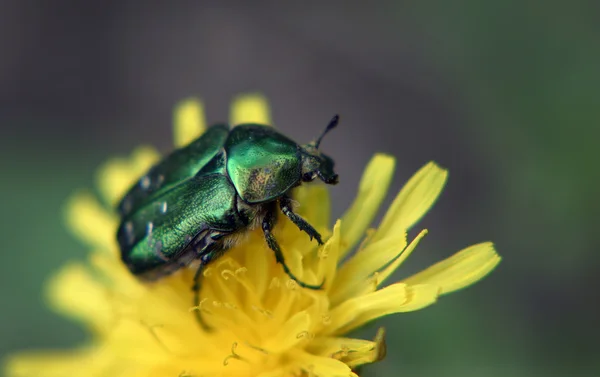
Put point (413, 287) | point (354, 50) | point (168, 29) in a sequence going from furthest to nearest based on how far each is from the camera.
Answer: point (168, 29) < point (354, 50) < point (413, 287)

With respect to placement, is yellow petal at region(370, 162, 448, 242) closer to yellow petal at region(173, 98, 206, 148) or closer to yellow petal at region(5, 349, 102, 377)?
yellow petal at region(173, 98, 206, 148)

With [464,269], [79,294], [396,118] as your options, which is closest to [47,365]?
[79,294]

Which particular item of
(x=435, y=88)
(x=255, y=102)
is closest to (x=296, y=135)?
(x=435, y=88)

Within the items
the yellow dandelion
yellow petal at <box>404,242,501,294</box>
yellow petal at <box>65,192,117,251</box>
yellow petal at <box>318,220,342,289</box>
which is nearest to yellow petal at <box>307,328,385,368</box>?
the yellow dandelion

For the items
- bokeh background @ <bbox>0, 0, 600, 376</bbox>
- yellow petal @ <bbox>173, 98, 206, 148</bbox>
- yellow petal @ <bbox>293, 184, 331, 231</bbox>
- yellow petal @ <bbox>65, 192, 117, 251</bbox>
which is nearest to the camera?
yellow petal @ <bbox>293, 184, 331, 231</bbox>

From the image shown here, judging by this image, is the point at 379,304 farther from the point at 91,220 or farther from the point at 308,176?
the point at 91,220

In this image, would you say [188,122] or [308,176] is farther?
[188,122]

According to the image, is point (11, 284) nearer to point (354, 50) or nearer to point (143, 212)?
point (143, 212)
